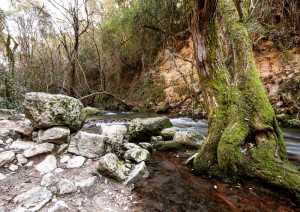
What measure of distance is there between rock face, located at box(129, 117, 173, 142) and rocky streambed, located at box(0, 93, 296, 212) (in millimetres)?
580

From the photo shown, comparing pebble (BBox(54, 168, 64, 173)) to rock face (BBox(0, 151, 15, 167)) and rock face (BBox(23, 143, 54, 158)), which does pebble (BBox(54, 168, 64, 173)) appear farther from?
rock face (BBox(0, 151, 15, 167))

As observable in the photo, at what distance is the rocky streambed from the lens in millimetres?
2033

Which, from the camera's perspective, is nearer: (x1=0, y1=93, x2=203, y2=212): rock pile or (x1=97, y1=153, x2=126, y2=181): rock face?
(x1=0, y1=93, x2=203, y2=212): rock pile

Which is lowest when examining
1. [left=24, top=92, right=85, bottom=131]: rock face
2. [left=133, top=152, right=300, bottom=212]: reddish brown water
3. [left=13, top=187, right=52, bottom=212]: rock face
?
[left=133, top=152, right=300, bottom=212]: reddish brown water

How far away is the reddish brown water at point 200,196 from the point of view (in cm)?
207

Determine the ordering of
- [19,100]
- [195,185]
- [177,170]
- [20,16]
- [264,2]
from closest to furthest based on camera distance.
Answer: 1. [195,185]
2. [177,170]
3. [264,2]
4. [19,100]
5. [20,16]

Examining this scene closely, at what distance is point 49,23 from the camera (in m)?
11.6

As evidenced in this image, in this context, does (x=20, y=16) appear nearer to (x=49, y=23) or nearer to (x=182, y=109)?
(x=49, y=23)

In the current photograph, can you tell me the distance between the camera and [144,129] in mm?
4387

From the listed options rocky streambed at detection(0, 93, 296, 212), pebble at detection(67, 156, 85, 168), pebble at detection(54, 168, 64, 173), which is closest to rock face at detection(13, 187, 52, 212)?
rocky streambed at detection(0, 93, 296, 212)

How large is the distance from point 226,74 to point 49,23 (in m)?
11.9

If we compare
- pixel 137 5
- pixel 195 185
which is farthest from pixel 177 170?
pixel 137 5

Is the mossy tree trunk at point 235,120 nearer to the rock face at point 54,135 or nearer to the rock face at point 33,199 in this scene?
the rock face at point 33,199

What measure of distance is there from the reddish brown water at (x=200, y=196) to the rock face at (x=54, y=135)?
1.40m
